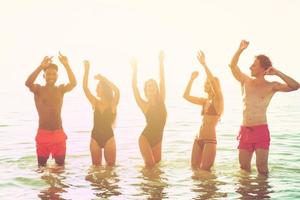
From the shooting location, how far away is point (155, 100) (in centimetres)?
1284

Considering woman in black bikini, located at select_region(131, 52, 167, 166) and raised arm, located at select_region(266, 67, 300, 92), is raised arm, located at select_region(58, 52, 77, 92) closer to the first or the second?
woman in black bikini, located at select_region(131, 52, 167, 166)

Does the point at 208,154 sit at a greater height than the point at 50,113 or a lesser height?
lesser

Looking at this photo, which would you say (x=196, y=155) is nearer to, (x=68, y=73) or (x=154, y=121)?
(x=154, y=121)

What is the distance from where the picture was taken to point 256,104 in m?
11.2

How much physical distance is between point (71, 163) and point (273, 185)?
729 centimetres

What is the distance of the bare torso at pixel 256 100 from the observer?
11.2 m

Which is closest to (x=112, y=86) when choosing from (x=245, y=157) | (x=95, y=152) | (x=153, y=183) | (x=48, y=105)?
(x=48, y=105)

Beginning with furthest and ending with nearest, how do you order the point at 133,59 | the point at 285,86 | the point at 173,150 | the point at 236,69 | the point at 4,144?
the point at 4,144
the point at 173,150
the point at 133,59
the point at 236,69
the point at 285,86

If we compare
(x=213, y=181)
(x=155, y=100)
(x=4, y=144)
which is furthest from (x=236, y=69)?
(x=4, y=144)

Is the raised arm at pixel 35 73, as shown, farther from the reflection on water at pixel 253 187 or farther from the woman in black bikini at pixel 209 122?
the reflection on water at pixel 253 187

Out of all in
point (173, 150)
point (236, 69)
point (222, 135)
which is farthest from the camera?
point (222, 135)

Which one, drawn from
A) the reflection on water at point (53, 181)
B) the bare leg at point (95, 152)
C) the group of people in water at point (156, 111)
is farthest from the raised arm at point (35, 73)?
the reflection on water at point (53, 181)

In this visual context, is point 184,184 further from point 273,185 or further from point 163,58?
point 163,58

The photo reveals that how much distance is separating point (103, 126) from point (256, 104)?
4167 millimetres
